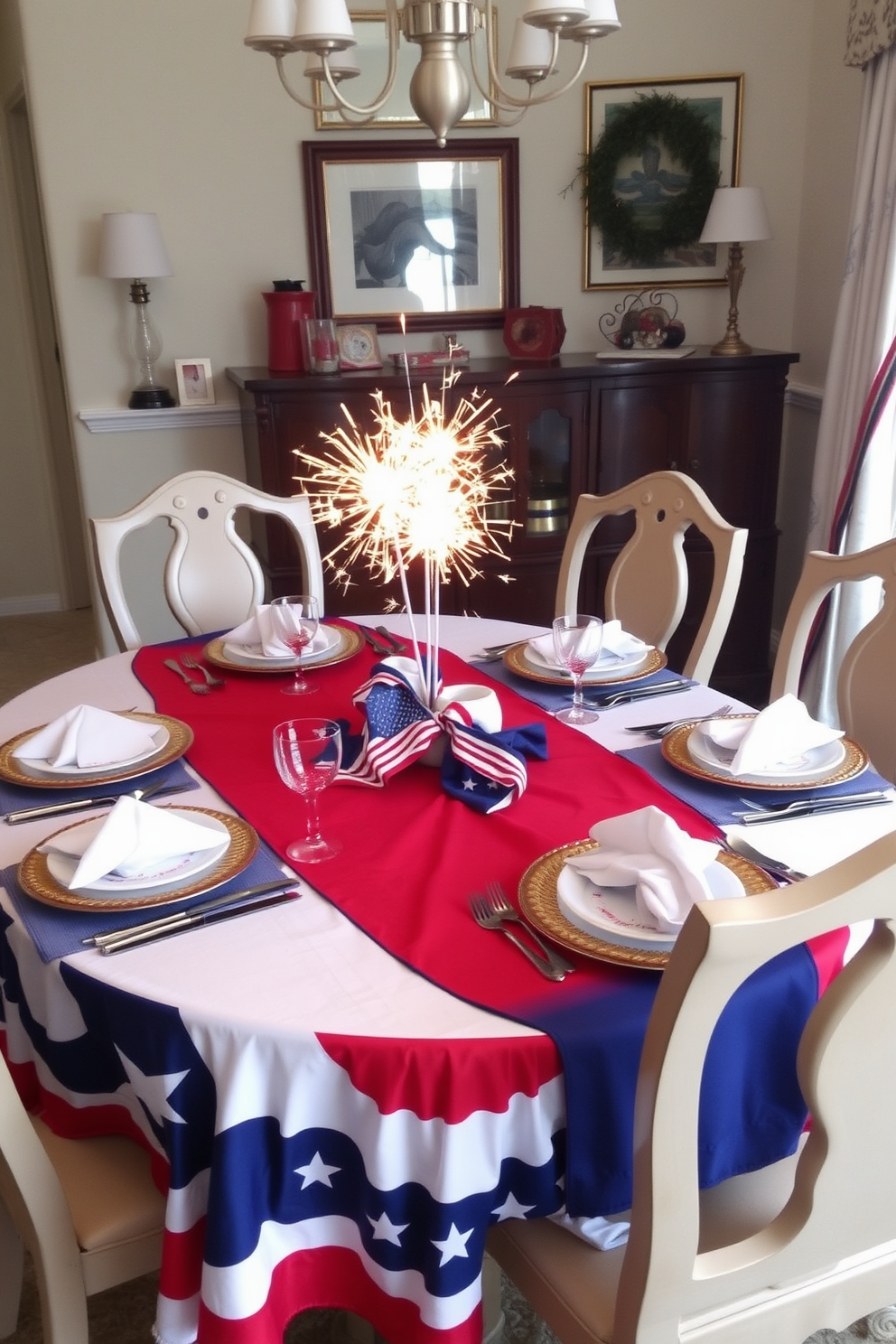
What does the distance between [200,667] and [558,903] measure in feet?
3.55

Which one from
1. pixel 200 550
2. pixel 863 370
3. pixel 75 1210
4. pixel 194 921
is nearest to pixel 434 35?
pixel 194 921

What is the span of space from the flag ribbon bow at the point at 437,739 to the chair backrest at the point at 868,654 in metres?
0.62

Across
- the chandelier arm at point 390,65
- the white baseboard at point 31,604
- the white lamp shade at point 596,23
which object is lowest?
the white baseboard at point 31,604

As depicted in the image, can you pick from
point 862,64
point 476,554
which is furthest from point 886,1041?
point 862,64

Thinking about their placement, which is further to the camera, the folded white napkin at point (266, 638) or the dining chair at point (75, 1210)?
the folded white napkin at point (266, 638)

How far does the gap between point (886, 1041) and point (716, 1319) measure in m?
0.35

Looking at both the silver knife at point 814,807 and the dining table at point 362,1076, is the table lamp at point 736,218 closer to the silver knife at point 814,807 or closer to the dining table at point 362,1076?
the silver knife at point 814,807

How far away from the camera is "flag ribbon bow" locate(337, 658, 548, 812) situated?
156 centimetres

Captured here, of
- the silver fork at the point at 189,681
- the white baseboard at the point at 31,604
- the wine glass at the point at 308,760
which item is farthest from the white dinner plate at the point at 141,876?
the white baseboard at the point at 31,604

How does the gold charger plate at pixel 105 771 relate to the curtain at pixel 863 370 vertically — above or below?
below

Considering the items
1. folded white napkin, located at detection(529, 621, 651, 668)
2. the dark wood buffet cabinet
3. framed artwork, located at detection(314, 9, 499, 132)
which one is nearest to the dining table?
folded white napkin, located at detection(529, 621, 651, 668)

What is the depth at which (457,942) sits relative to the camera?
4.04ft

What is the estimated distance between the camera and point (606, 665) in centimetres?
202

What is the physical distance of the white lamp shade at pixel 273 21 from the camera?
5.37 feet
